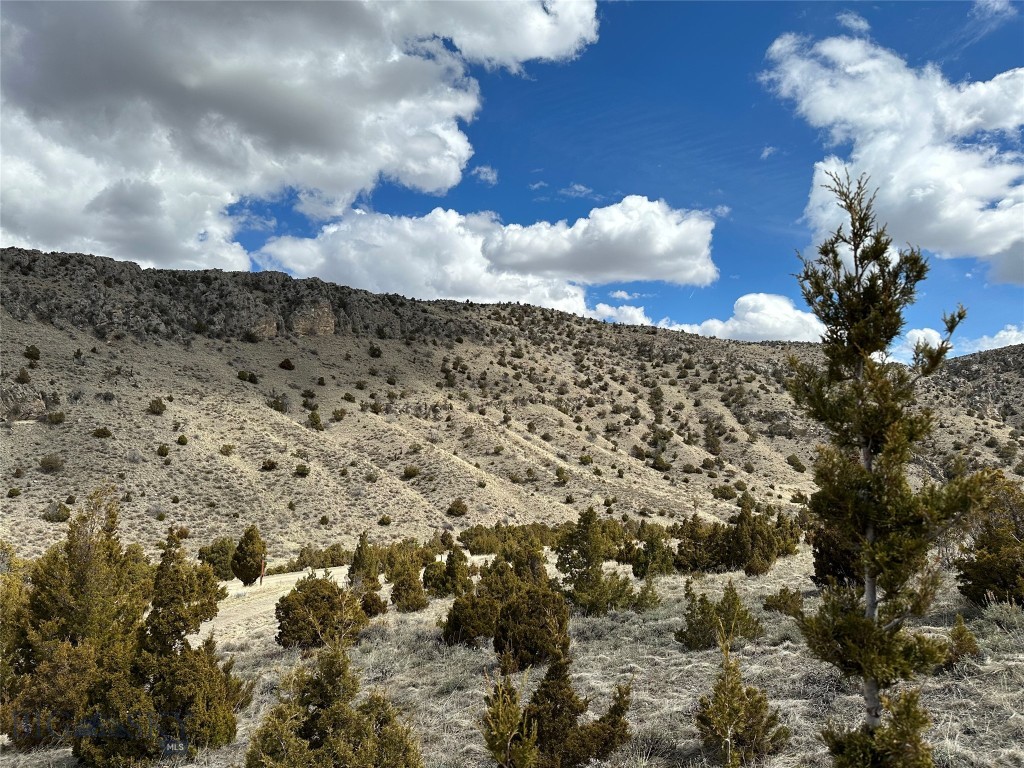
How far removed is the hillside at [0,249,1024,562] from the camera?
110 feet

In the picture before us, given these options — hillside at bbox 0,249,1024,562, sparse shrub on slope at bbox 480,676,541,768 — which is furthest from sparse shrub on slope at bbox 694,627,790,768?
hillside at bbox 0,249,1024,562

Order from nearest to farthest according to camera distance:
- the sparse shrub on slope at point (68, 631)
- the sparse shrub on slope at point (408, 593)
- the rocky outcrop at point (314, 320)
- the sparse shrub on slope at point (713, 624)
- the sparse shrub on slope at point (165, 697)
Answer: the sparse shrub on slope at point (165, 697), the sparse shrub on slope at point (68, 631), the sparse shrub on slope at point (713, 624), the sparse shrub on slope at point (408, 593), the rocky outcrop at point (314, 320)

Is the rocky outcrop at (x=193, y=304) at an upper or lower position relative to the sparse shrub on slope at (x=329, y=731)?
upper

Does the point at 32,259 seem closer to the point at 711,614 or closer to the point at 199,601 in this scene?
the point at 199,601

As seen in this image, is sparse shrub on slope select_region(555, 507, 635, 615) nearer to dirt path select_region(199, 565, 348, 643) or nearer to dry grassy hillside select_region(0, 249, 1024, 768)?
dry grassy hillside select_region(0, 249, 1024, 768)

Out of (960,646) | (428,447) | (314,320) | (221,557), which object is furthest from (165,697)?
(314,320)

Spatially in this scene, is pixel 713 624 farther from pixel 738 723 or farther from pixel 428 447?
pixel 428 447

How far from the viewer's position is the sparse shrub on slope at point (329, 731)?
20.3 feet

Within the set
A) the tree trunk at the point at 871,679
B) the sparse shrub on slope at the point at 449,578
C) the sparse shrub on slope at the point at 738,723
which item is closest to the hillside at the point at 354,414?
the sparse shrub on slope at the point at 449,578

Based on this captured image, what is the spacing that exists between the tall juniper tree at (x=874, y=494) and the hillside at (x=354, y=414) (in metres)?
31.0

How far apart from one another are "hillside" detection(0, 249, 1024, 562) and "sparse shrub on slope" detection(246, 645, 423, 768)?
1060 inches

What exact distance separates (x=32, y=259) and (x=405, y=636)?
55368 mm

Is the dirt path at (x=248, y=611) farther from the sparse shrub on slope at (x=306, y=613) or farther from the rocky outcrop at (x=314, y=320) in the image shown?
the rocky outcrop at (x=314, y=320)

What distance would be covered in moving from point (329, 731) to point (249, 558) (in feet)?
65.4
